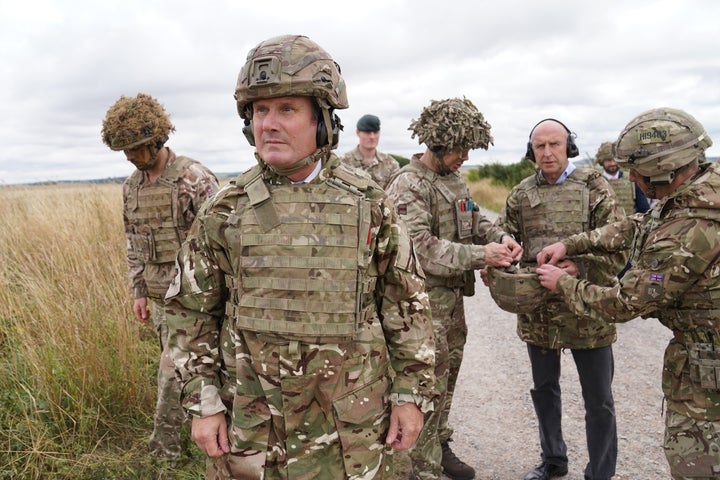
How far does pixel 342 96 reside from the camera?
2230 millimetres

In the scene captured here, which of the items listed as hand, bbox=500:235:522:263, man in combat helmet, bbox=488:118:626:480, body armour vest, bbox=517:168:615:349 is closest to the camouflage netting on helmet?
man in combat helmet, bbox=488:118:626:480

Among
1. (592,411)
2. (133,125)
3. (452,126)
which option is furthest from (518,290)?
(133,125)

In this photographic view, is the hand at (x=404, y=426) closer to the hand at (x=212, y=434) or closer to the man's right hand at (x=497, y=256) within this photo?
the hand at (x=212, y=434)

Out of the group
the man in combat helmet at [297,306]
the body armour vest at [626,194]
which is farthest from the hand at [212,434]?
the body armour vest at [626,194]

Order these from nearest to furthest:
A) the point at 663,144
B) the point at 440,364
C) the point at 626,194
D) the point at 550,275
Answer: the point at 663,144, the point at 550,275, the point at 440,364, the point at 626,194

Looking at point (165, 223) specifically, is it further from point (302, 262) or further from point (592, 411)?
point (592, 411)

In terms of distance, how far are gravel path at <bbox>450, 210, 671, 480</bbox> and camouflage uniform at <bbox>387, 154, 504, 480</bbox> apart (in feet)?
2.10

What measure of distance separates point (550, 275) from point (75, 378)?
129 inches

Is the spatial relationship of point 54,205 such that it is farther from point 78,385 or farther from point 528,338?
point 528,338

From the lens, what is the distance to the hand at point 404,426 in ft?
7.27

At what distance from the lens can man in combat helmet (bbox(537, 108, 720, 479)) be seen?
248 cm

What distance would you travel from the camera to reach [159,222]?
3967mm

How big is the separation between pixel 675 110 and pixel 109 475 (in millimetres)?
3856

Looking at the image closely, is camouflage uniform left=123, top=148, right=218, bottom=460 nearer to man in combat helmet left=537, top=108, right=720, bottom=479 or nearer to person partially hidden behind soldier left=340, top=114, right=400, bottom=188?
man in combat helmet left=537, top=108, right=720, bottom=479
